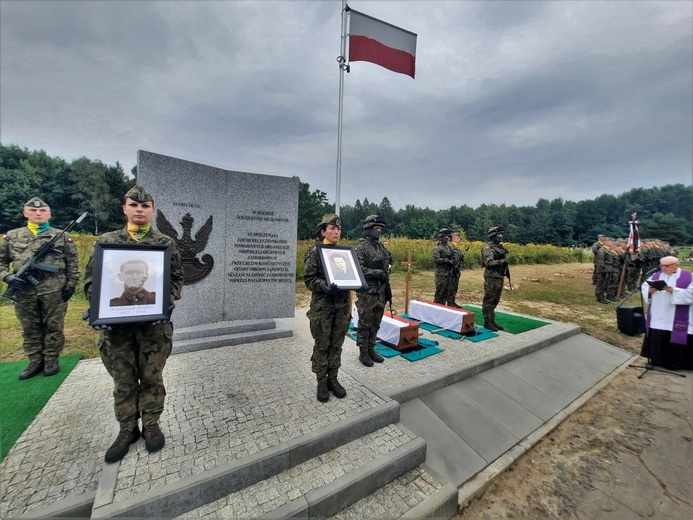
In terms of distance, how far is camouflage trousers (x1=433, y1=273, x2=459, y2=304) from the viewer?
785 cm

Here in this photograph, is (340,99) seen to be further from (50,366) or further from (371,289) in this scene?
(50,366)

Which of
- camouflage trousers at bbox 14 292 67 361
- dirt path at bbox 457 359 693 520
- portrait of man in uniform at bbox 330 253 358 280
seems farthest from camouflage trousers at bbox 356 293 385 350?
camouflage trousers at bbox 14 292 67 361

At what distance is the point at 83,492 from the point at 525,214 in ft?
214

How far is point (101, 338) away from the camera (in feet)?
7.60

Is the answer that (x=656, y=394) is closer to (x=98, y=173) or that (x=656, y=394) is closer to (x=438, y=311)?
(x=438, y=311)

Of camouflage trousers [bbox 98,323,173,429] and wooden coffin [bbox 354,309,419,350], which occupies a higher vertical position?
camouflage trousers [bbox 98,323,173,429]

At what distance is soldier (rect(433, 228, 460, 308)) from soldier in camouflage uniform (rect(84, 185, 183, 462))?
6.53 metres

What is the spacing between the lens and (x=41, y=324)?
156 inches

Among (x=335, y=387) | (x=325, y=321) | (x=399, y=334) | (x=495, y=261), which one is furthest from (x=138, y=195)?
(x=495, y=261)

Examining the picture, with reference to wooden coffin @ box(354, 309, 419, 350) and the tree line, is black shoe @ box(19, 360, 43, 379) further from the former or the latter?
the tree line

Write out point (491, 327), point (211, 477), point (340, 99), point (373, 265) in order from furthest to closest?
point (340, 99), point (491, 327), point (373, 265), point (211, 477)

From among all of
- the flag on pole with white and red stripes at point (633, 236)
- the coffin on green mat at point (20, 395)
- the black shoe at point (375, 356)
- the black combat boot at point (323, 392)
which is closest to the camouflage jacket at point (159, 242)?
the black combat boot at point (323, 392)

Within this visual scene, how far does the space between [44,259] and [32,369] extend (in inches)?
60.2

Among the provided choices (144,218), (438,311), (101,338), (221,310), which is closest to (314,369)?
(101,338)
